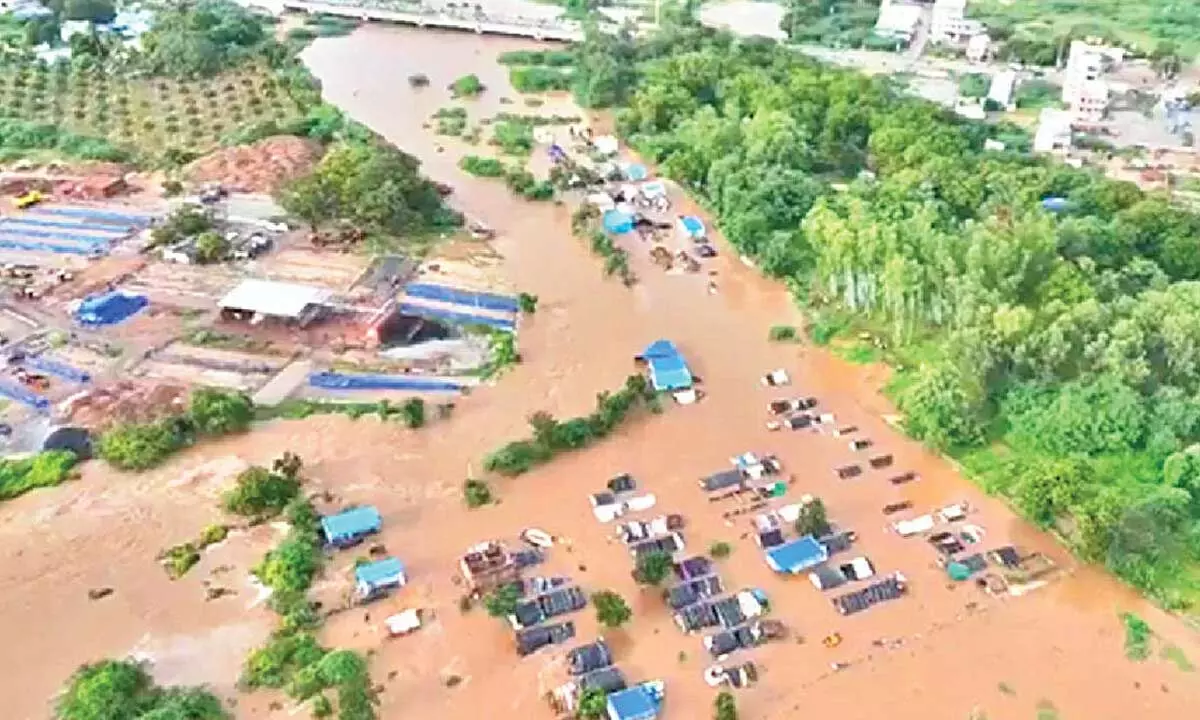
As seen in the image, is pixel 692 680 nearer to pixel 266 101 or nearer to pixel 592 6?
pixel 266 101

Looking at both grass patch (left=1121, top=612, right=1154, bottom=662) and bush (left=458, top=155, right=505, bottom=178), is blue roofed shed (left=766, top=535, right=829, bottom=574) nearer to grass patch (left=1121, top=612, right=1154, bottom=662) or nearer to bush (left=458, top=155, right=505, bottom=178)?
grass patch (left=1121, top=612, right=1154, bottom=662)

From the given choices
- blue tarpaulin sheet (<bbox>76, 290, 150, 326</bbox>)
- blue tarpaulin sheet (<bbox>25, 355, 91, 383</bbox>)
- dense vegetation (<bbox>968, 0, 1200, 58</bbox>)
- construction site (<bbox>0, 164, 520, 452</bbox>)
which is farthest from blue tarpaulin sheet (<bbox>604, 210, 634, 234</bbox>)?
dense vegetation (<bbox>968, 0, 1200, 58</bbox>)

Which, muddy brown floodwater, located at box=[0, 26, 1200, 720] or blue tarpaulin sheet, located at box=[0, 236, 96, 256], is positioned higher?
blue tarpaulin sheet, located at box=[0, 236, 96, 256]

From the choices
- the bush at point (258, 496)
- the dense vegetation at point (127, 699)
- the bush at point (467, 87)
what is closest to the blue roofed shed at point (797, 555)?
the bush at point (258, 496)

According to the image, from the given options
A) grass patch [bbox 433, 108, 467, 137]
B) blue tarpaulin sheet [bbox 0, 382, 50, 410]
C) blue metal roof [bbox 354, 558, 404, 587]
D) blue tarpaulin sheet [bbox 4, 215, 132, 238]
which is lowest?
blue metal roof [bbox 354, 558, 404, 587]

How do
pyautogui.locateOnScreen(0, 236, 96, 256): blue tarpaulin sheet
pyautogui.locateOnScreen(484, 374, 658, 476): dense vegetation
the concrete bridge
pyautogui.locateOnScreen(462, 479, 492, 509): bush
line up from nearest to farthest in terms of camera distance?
pyautogui.locateOnScreen(462, 479, 492, 509): bush → pyautogui.locateOnScreen(484, 374, 658, 476): dense vegetation → pyautogui.locateOnScreen(0, 236, 96, 256): blue tarpaulin sheet → the concrete bridge

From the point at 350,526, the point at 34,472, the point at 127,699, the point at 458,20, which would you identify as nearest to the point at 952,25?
the point at 458,20

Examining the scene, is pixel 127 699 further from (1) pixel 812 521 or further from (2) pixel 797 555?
(1) pixel 812 521
